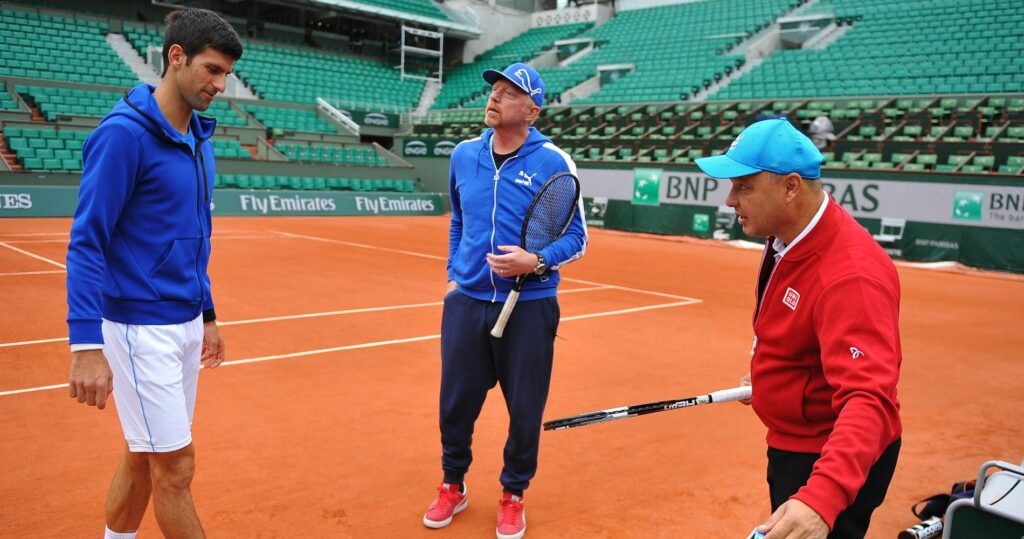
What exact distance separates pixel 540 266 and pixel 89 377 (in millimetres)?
1979

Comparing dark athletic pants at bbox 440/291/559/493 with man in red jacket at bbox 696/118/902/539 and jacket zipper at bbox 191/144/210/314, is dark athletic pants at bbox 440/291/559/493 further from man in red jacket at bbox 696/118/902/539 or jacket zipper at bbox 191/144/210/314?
man in red jacket at bbox 696/118/902/539

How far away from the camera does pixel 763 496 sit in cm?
457

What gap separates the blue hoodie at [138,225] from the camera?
269 cm

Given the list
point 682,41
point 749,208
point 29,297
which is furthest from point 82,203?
point 682,41

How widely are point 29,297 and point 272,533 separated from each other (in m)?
7.84

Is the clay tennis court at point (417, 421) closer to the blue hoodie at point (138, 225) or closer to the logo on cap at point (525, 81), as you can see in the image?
the blue hoodie at point (138, 225)

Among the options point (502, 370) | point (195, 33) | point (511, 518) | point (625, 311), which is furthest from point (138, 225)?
point (625, 311)

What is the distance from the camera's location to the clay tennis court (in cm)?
417

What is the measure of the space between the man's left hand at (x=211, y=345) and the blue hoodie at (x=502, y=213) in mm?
1225

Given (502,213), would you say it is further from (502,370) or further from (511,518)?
(511,518)

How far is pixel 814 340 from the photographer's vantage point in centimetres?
233

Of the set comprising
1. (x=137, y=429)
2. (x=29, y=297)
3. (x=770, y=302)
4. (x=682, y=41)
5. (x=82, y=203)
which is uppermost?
(x=682, y=41)

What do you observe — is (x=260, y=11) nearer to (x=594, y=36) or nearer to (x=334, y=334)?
(x=594, y=36)

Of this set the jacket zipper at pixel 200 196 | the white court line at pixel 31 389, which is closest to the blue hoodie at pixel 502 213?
the jacket zipper at pixel 200 196
